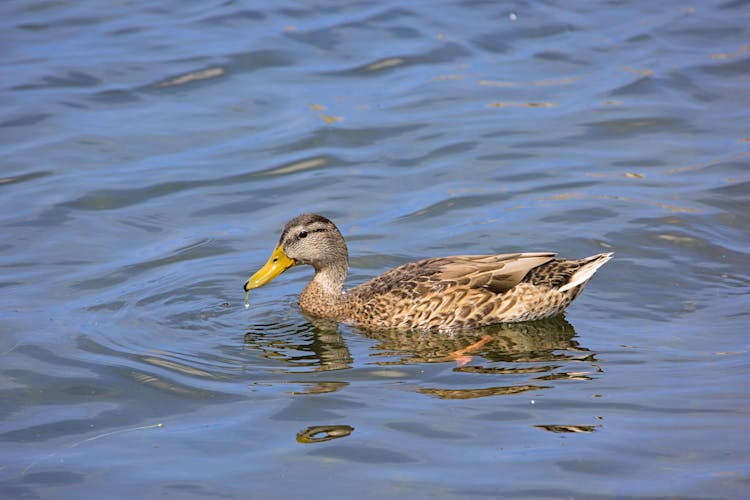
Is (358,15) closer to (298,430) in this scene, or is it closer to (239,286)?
(239,286)

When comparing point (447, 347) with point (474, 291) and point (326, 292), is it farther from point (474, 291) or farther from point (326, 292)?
point (326, 292)

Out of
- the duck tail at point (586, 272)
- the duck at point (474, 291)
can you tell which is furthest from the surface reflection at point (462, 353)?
the duck tail at point (586, 272)

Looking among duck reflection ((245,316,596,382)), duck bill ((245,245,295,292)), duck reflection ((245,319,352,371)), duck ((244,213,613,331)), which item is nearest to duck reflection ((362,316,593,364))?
duck reflection ((245,316,596,382))

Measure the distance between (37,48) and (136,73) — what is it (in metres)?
1.84

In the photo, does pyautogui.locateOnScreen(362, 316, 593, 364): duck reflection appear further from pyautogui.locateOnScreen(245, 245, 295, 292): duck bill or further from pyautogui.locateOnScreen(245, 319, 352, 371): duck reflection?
pyautogui.locateOnScreen(245, 245, 295, 292): duck bill

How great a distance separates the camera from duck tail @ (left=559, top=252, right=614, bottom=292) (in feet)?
31.6

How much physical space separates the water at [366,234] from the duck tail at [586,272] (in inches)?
13.1

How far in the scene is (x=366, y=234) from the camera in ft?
38.9

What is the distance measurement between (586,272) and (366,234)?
2892 millimetres

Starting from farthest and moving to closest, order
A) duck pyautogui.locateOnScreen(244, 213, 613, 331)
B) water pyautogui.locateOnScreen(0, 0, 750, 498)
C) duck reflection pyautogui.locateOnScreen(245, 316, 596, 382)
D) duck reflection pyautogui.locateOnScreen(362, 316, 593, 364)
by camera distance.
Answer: duck pyautogui.locateOnScreen(244, 213, 613, 331)
duck reflection pyautogui.locateOnScreen(362, 316, 593, 364)
duck reflection pyautogui.locateOnScreen(245, 316, 596, 382)
water pyautogui.locateOnScreen(0, 0, 750, 498)

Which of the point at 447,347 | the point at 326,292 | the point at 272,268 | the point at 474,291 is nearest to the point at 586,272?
the point at 474,291

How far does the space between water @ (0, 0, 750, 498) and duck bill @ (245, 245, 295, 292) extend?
1.07ft

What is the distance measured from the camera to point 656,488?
658cm

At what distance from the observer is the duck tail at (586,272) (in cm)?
964
